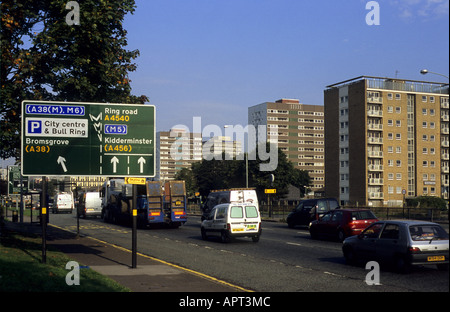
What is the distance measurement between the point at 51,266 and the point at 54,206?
215ft

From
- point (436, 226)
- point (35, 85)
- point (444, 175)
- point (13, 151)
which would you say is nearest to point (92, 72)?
point (35, 85)

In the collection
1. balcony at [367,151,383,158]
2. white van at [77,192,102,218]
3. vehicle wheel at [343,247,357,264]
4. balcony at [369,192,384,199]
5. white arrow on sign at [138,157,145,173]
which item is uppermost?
balcony at [367,151,383,158]

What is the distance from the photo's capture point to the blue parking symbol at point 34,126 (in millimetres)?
17688

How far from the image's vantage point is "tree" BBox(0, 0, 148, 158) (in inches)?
809

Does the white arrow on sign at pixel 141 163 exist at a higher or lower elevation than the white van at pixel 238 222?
higher

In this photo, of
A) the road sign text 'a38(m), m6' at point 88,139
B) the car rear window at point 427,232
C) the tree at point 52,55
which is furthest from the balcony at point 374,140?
the car rear window at point 427,232

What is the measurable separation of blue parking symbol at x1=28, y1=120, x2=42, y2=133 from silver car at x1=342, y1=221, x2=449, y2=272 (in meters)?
11.1

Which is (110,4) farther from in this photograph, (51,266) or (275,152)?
(275,152)

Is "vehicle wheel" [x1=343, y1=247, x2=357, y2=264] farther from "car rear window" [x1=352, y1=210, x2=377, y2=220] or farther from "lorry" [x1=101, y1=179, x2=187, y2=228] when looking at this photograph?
"lorry" [x1=101, y1=179, x2=187, y2=228]

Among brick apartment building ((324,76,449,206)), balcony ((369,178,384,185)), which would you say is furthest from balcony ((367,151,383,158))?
balcony ((369,178,384,185))

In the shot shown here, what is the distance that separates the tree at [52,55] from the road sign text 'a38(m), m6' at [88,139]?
10.8 feet

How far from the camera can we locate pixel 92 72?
72.3 feet

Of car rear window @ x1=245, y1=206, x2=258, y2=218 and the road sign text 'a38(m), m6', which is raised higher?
the road sign text 'a38(m), m6'

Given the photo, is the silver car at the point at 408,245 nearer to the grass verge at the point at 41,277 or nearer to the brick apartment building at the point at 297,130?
the grass verge at the point at 41,277
